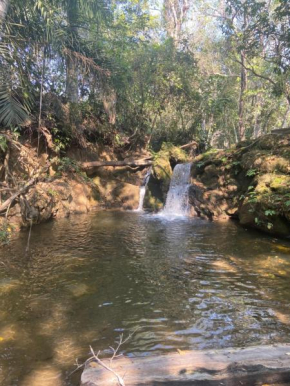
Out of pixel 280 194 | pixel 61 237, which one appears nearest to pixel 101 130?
pixel 61 237

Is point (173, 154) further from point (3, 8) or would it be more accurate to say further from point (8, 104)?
point (3, 8)

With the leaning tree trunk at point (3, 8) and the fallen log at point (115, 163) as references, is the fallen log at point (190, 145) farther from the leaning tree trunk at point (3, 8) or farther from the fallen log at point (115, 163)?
the leaning tree trunk at point (3, 8)

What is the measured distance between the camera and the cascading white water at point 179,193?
46.3ft

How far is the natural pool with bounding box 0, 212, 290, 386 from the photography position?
3.94 m

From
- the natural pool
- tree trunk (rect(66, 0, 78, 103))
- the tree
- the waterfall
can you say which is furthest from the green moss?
the tree

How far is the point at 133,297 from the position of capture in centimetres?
536

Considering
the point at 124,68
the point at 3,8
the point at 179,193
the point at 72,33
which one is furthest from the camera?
the point at 179,193

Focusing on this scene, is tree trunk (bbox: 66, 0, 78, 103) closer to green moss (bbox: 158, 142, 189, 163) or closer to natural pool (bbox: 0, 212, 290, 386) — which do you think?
natural pool (bbox: 0, 212, 290, 386)

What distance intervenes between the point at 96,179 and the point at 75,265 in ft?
30.5

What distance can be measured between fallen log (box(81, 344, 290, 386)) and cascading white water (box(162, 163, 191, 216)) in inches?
421

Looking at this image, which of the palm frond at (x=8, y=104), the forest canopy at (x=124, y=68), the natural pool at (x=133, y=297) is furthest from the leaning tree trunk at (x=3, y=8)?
the natural pool at (x=133, y=297)

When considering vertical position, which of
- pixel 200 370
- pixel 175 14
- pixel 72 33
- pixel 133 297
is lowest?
pixel 133 297

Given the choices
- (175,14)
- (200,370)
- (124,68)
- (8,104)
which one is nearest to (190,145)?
(124,68)

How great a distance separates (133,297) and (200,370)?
2529mm
